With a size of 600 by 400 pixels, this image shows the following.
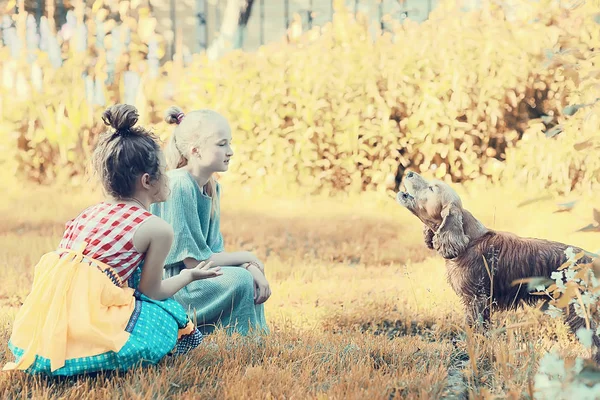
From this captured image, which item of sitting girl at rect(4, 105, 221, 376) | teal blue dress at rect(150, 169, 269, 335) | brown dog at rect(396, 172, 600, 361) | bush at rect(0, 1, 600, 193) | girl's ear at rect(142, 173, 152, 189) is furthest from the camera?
bush at rect(0, 1, 600, 193)

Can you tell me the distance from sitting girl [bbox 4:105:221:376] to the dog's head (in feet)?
4.07

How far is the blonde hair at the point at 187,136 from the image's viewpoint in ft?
13.6

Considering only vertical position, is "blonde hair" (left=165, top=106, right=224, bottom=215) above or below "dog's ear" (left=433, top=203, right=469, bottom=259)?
above

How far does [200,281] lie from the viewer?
4.09 meters

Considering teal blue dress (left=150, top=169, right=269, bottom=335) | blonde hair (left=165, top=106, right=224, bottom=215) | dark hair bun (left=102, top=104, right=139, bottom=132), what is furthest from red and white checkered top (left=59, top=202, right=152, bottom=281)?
blonde hair (left=165, top=106, right=224, bottom=215)

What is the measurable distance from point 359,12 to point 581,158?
131 inches

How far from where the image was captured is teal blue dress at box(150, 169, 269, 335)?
4051mm

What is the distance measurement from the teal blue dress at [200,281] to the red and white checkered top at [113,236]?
0.89m

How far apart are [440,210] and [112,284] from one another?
1725mm

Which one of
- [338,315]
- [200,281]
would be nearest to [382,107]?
[338,315]

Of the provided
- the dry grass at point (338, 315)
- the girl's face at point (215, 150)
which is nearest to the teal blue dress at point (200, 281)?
the girl's face at point (215, 150)

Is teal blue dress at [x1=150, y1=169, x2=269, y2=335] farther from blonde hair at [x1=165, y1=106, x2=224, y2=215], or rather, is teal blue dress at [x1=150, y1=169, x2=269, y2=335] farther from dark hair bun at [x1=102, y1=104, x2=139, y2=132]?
dark hair bun at [x1=102, y1=104, x2=139, y2=132]

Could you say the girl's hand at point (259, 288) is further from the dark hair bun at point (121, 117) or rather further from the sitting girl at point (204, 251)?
the dark hair bun at point (121, 117)

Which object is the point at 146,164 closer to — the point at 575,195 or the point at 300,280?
the point at 300,280
